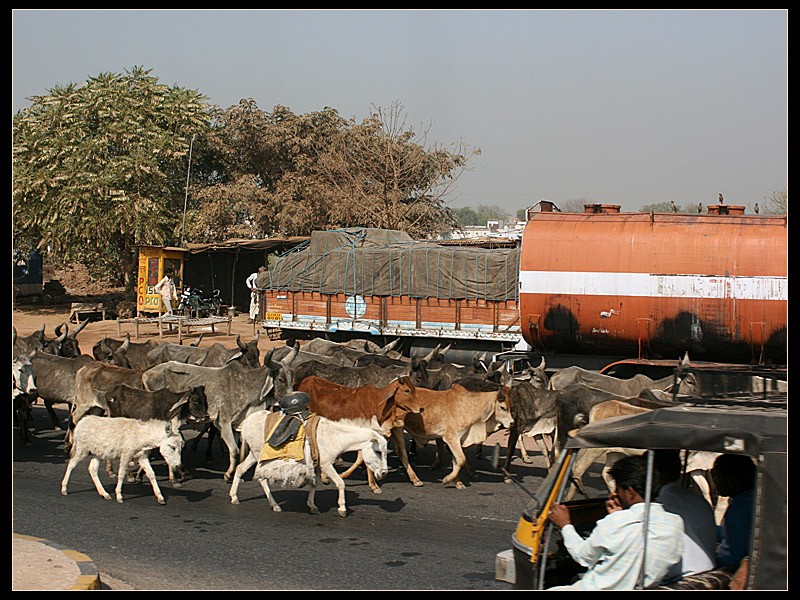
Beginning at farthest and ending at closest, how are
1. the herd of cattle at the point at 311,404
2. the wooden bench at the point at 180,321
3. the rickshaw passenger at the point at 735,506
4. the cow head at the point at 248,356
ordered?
the wooden bench at the point at 180,321 → the cow head at the point at 248,356 → the herd of cattle at the point at 311,404 → the rickshaw passenger at the point at 735,506

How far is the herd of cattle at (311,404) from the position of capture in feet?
33.6

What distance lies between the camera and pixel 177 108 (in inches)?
1325

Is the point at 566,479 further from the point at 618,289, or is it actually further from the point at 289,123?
the point at 289,123

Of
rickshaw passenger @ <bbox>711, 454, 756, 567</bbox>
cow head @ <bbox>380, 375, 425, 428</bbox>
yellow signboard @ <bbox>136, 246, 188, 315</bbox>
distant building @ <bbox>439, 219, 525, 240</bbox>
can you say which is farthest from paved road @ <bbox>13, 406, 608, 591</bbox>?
yellow signboard @ <bbox>136, 246, 188, 315</bbox>

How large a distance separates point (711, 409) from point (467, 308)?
14.6 meters

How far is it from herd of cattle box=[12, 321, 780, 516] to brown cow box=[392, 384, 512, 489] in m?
0.01

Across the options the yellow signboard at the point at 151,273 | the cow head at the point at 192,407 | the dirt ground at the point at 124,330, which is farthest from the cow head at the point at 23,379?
the yellow signboard at the point at 151,273

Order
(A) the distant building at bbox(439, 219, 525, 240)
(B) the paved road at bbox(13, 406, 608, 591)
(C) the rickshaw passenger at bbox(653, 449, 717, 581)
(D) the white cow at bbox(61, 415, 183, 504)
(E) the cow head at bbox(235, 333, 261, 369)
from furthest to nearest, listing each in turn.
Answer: (A) the distant building at bbox(439, 219, 525, 240)
(E) the cow head at bbox(235, 333, 261, 369)
(D) the white cow at bbox(61, 415, 183, 504)
(B) the paved road at bbox(13, 406, 608, 591)
(C) the rickshaw passenger at bbox(653, 449, 717, 581)

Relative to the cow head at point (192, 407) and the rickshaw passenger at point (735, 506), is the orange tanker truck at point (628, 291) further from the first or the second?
the rickshaw passenger at point (735, 506)

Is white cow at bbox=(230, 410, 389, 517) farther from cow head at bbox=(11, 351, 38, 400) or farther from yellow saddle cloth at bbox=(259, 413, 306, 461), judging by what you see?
cow head at bbox=(11, 351, 38, 400)

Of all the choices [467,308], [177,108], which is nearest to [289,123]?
[177,108]

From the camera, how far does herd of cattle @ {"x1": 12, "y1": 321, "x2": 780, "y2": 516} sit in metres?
10.2

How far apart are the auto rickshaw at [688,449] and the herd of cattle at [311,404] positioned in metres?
4.17

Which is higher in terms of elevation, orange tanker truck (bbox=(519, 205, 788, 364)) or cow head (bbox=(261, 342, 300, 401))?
orange tanker truck (bbox=(519, 205, 788, 364))
